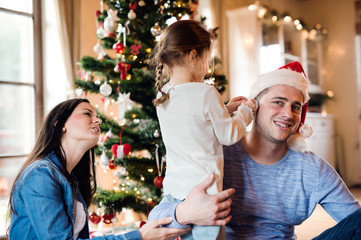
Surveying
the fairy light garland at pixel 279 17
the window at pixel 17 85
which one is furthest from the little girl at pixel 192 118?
the fairy light garland at pixel 279 17

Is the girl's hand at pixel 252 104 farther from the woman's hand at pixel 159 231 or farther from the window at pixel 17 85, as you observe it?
the window at pixel 17 85

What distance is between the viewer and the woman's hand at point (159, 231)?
1284 millimetres

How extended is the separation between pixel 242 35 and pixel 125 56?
260 cm

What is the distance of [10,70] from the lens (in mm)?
3314

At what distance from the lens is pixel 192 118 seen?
1.31m

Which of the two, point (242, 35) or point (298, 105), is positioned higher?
point (242, 35)

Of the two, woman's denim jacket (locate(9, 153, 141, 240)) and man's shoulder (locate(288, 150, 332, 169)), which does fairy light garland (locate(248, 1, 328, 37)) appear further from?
woman's denim jacket (locate(9, 153, 141, 240))

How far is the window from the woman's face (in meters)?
2.06

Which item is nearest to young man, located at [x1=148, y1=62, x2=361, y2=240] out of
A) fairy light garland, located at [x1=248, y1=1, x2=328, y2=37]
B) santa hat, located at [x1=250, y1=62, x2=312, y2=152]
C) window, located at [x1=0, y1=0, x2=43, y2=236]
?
santa hat, located at [x1=250, y1=62, x2=312, y2=152]

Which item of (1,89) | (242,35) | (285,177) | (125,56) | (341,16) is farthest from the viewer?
(341,16)

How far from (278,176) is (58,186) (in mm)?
880

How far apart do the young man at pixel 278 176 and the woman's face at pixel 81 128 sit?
57 cm

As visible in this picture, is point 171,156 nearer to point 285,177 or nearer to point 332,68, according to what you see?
point 285,177

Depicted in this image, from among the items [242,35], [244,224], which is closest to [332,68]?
[242,35]
